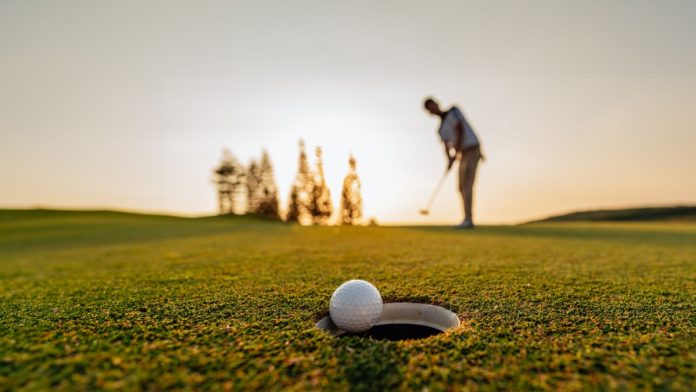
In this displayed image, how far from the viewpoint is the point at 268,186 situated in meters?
42.0

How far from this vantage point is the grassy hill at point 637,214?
2745cm

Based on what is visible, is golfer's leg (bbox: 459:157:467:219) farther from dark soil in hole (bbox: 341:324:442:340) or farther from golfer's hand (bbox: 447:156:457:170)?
dark soil in hole (bbox: 341:324:442:340)

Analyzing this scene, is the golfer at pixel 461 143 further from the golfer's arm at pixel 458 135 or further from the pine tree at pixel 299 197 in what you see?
the pine tree at pixel 299 197

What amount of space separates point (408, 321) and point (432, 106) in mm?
5724

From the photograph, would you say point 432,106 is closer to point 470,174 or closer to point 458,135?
point 458,135

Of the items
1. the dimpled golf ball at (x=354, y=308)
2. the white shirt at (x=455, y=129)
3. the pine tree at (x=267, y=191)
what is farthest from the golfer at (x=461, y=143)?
the pine tree at (x=267, y=191)

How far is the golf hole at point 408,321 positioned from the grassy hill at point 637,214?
2761 cm

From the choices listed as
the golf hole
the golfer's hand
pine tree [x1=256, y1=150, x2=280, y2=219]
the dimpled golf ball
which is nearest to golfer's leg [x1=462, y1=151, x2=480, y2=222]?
the golfer's hand

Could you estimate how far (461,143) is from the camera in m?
7.27

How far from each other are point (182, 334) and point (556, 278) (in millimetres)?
2641

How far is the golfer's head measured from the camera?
23.8ft

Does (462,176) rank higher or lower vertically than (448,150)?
lower

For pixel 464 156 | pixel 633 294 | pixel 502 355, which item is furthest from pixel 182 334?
pixel 464 156

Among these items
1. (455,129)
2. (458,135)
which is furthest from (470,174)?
(455,129)
